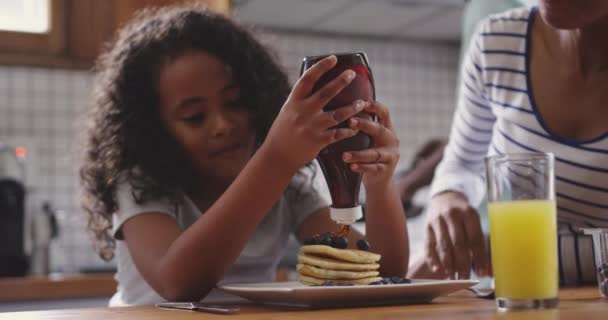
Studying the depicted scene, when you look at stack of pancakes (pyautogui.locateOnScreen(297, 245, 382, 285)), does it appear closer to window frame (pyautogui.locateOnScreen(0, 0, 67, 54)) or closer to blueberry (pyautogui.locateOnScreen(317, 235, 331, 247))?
blueberry (pyautogui.locateOnScreen(317, 235, 331, 247))

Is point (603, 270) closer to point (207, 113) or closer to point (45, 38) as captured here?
point (207, 113)

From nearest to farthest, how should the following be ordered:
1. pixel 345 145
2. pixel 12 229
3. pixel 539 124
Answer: pixel 345 145 → pixel 539 124 → pixel 12 229

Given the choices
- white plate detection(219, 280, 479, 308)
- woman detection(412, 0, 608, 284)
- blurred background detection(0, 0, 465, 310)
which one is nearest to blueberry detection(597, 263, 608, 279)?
white plate detection(219, 280, 479, 308)

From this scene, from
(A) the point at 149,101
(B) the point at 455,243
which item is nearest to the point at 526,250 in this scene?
(B) the point at 455,243

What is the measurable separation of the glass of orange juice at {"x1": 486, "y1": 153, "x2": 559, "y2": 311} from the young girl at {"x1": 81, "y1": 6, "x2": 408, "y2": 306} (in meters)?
0.20

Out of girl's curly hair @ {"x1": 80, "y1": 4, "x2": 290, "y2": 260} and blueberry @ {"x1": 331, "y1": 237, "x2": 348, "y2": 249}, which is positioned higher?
girl's curly hair @ {"x1": 80, "y1": 4, "x2": 290, "y2": 260}

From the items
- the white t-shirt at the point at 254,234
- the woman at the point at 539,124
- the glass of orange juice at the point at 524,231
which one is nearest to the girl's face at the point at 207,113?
the white t-shirt at the point at 254,234

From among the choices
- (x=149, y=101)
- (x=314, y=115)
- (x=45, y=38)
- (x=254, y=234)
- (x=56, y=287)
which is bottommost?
(x=56, y=287)

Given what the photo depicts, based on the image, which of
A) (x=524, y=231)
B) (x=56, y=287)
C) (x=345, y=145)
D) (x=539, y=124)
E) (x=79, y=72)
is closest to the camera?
(x=524, y=231)

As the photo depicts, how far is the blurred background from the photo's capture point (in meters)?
2.85

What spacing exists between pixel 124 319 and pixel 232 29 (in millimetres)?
803

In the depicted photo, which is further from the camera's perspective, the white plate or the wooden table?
the white plate

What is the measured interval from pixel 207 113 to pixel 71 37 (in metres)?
1.75

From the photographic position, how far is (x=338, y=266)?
37.9 inches
